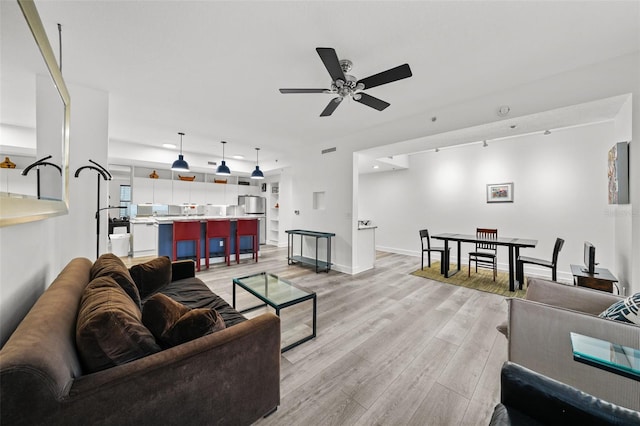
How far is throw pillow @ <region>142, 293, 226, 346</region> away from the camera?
4.00 ft

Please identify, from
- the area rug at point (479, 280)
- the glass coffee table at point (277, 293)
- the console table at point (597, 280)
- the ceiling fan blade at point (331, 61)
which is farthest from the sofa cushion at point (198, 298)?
the area rug at point (479, 280)

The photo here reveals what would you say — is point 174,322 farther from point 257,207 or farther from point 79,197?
point 257,207

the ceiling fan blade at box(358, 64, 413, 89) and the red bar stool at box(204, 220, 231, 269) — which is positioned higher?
the ceiling fan blade at box(358, 64, 413, 89)

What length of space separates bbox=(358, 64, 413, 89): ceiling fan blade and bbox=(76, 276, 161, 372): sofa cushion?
8.08 ft

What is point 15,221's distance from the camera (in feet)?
3.20

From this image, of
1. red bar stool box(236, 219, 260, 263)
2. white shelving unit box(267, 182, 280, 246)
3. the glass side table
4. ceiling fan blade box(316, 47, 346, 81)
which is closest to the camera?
the glass side table

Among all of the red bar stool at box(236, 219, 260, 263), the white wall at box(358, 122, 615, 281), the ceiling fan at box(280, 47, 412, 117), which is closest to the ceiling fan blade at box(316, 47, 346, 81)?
the ceiling fan at box(280, 47, 412, 117)

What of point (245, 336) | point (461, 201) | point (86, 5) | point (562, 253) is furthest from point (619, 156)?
point (86, 5)

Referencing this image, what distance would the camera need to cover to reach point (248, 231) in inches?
239

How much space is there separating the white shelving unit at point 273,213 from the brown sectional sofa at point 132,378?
23.1ft

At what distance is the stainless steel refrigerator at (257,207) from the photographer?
28.0 ft

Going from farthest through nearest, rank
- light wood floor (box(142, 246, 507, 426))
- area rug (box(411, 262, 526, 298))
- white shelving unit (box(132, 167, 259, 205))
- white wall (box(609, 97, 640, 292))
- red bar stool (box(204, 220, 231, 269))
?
white shelving unit (box(132, 167, 259, 205)), red bar stool (box(204, 220, 231, 269)), area rug (box(411, 262, 526, 298)), white wall (box(609, 97, 640, 292)), light wood floor (box(142, 246, 507, 426))

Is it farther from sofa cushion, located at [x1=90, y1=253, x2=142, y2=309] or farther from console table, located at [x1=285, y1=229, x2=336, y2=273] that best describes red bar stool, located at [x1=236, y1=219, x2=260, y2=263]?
sofa cushion, located at [x1=90, y1=253, x2=142, y2=309]

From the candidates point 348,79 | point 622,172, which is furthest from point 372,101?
point 622,172
